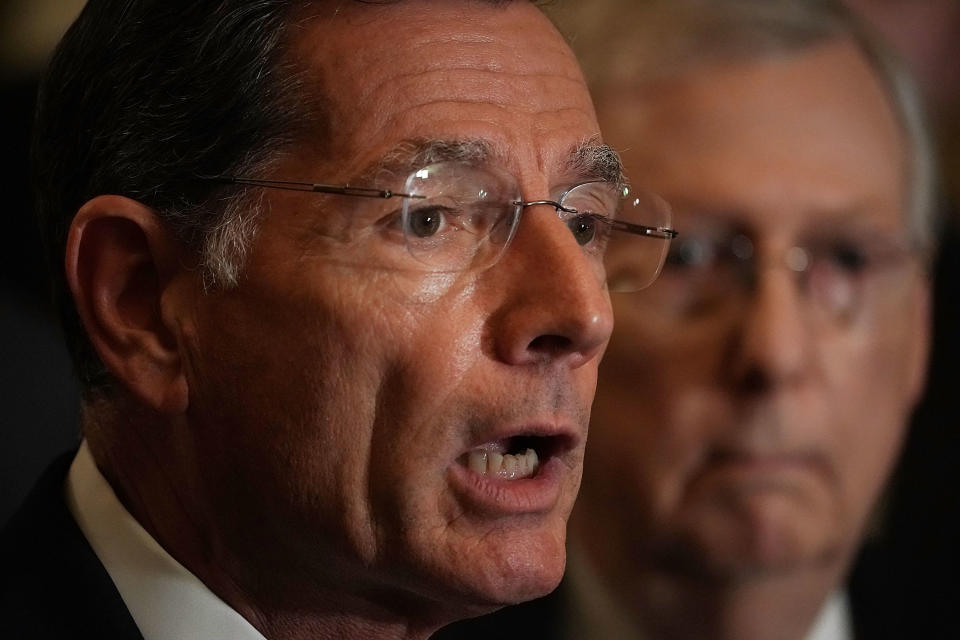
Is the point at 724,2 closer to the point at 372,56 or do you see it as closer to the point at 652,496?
the point at 652,496

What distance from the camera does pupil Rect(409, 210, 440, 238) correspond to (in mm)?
1710

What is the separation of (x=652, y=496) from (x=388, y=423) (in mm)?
1283

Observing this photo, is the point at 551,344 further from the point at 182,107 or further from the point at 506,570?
the point at 182,107

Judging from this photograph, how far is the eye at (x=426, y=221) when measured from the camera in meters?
1.71

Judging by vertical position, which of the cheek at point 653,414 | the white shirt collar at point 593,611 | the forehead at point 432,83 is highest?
the forehead at point 432,83

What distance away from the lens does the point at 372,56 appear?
5.68ft

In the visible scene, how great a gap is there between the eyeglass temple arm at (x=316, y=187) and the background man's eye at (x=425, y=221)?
0.09 feet

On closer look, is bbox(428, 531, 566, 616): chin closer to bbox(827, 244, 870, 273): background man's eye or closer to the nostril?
the nostril

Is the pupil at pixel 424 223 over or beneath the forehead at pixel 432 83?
beneath

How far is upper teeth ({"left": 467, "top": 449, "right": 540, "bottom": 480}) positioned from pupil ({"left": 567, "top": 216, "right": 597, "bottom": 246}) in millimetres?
327

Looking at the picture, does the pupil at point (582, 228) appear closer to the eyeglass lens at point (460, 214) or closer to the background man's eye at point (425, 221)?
the eyeglass lens at point (460, 214)

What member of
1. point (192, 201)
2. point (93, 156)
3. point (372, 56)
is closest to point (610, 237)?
point (372, 56)

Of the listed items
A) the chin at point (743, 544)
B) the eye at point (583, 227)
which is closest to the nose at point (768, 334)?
the chin at point (743, 544)

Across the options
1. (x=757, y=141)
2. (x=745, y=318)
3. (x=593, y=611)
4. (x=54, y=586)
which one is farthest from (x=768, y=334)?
(x=54, y=586)
